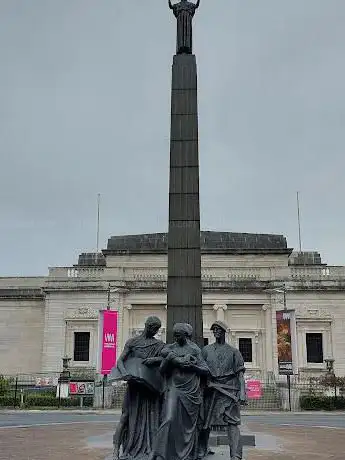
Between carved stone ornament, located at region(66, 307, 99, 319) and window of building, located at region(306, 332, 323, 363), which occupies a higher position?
carved stone ornament, located at region(66, 307, 99, 319)

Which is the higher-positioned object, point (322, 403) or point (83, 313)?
point (83, 313)

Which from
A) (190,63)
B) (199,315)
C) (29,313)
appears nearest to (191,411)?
(199,315)

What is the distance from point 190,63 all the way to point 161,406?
783 centimetres

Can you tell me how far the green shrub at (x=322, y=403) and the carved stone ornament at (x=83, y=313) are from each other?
1698cm

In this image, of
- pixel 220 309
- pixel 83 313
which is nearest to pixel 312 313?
pixel 220 309

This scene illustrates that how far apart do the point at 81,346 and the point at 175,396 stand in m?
35.1

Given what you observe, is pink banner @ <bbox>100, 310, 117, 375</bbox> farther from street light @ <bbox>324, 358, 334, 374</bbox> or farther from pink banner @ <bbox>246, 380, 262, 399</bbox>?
street light @ <bbox>324, 358, 334, 374</bbox>

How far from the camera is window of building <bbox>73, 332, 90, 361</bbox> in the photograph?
4172 cm

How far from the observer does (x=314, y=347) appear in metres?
41.3

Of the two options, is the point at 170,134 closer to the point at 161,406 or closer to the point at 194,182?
the point at 194,182

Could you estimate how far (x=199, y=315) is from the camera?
11344mm

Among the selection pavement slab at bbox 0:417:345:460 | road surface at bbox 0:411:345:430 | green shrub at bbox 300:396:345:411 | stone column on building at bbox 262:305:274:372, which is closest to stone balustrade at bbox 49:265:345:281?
stone column on building at bbox 262:305:274:372

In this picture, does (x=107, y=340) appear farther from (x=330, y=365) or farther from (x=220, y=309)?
(x=330, y=365)

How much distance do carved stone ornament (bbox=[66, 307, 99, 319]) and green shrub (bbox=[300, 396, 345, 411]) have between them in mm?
16984
